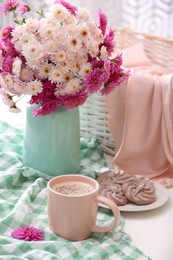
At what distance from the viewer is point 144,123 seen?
115 centimetres

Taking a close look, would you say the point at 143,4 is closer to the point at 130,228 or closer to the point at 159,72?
the point at 159,72

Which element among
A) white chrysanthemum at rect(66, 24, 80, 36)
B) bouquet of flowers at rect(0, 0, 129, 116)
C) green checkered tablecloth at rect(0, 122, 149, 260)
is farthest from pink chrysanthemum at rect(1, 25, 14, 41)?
green checkered tablecloth at rect(0, 122, 149, 260)

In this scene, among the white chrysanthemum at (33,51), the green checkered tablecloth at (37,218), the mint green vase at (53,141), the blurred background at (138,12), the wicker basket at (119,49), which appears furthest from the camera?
the blurred background at (138,12)

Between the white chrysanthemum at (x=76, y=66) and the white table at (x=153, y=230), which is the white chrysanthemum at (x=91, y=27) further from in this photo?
the white table at (x=153, y=230)

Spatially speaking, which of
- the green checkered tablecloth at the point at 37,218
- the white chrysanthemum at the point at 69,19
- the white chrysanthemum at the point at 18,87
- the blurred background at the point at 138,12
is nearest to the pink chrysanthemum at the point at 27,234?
the green checkered tablecloth at the point at 37,218

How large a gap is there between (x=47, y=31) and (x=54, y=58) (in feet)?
0.15

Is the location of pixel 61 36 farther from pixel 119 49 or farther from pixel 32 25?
pixel 119 49

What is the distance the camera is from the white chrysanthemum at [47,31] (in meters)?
0.93

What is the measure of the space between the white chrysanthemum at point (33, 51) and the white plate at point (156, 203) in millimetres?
276

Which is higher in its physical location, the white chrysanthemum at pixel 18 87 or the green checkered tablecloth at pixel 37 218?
the white chrysanthemum at pixel 18 87

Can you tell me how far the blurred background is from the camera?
Answer: 2.01 meters

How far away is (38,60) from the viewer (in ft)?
3.09

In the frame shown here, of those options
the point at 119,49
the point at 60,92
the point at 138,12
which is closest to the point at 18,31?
the point at 60,92

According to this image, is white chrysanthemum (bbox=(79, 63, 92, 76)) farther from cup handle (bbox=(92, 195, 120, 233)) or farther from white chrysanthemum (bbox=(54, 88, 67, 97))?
cup handle (bbox=(92, 195, 120, 233))
